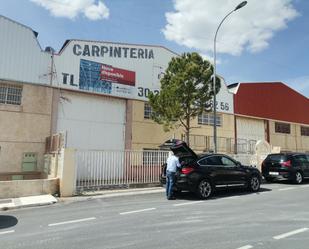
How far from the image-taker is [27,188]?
40.4ft

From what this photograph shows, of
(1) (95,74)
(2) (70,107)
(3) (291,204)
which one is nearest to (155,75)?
(1) (95,74)

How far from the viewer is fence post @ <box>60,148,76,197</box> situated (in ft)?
41.4

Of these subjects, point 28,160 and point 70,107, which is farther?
point 70,107

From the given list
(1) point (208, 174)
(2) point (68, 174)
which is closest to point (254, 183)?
(1) point (208, 174)

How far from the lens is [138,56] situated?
2081 cm

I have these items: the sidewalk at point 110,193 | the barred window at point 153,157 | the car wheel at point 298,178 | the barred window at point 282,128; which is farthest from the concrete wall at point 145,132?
the barred window at point 282,128

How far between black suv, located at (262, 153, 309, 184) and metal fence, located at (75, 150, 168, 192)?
571 centimetres

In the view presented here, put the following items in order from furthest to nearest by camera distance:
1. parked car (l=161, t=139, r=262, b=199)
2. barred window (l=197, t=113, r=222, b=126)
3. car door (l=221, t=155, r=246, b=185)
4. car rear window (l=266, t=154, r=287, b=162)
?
1. barred window (l=197, t=113, r=222, b=126)
2. car rear window (l=266, t=154, r=287, b=162)
3. car door (l=221, t=155, r=246, b=185)
4. parked car (l=161, t=139, r=262, b=199)

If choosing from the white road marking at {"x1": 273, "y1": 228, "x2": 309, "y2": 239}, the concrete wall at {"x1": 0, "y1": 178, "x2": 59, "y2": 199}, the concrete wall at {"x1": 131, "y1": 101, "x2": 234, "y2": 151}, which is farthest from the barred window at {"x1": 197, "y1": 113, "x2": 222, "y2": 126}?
the white road marking at {"x1": 273, "y1": 228, "x2": 309, "y2": 239}

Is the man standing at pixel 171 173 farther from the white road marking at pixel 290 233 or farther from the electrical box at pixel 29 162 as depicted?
the electrical box at pixel 29 162

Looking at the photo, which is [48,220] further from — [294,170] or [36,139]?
[294,170]

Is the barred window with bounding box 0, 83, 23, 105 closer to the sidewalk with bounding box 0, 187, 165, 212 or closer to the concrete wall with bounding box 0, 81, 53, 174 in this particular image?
the concrete wall with bounding box 0, 81, 53, 174

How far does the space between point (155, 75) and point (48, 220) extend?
14.5 metres

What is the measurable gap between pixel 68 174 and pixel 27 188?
1.56 m
